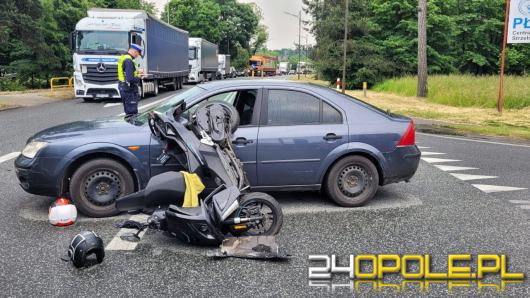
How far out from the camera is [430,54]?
41.0 m

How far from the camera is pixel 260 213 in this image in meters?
4.64

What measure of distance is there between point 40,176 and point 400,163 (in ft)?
13.5

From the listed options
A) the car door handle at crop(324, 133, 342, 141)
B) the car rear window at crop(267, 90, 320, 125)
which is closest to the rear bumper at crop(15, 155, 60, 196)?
the car rear window at crop(267, 90, 320, 125)

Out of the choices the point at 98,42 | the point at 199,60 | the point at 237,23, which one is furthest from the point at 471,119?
the point at 237,23

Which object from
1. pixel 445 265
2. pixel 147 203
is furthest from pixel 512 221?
pixel 147 203

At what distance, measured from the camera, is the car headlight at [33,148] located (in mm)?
5396

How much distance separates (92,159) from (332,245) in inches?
107

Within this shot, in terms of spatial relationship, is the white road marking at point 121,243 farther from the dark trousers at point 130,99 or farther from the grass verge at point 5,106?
the grass verge at point 5,106

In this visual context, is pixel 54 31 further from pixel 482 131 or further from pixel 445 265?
pixel 445 265

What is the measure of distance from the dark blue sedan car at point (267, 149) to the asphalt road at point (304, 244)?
346mm

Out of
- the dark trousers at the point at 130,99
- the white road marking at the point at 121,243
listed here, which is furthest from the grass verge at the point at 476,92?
the white road marking at the point at 121,243

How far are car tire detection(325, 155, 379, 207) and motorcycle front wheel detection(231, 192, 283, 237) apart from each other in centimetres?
140

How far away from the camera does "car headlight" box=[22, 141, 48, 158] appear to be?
540 centimetres

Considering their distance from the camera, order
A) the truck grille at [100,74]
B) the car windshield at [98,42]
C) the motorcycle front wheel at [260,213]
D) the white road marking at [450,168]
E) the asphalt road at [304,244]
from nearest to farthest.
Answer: the asphalt road at [304,244]
the motorcycle front wheel at [260,213]
the white road marking at [450,168]
the truck grille at [100,74]
the car windshield at [98,42]
